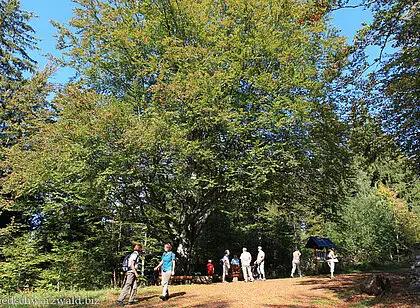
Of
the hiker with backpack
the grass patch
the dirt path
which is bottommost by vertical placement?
the grass patch

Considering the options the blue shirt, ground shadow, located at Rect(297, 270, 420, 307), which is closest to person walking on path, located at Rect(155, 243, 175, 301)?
the blue shirt

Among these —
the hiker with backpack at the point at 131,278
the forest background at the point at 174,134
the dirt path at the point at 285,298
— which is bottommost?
the dirt path at the point at 285,298

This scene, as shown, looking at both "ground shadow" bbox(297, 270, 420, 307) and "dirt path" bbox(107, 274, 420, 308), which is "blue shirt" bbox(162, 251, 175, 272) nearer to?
"dirt path" bbox(107, 274, 420, 308)

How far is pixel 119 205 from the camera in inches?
690

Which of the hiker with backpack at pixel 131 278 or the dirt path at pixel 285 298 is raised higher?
the hiker with backpack at pixel 131 278

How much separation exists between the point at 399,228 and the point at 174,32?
2200 centimetres

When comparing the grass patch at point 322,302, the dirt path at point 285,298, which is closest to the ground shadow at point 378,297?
the dirt path at point 285,298

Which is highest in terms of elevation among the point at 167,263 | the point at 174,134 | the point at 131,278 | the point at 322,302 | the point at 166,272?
the point at 174,134

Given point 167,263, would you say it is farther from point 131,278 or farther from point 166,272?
point 131,278

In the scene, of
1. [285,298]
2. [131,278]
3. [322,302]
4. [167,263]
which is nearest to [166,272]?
[167,263]

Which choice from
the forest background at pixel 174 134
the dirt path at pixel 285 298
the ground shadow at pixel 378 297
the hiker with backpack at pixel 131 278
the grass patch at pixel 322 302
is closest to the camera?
the ground shadow at pixel 378 297

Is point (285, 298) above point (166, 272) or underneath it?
underneath

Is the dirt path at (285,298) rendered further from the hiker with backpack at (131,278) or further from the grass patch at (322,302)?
the hiker with backpack at (131,278)

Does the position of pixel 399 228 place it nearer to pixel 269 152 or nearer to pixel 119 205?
pixel 269 152
